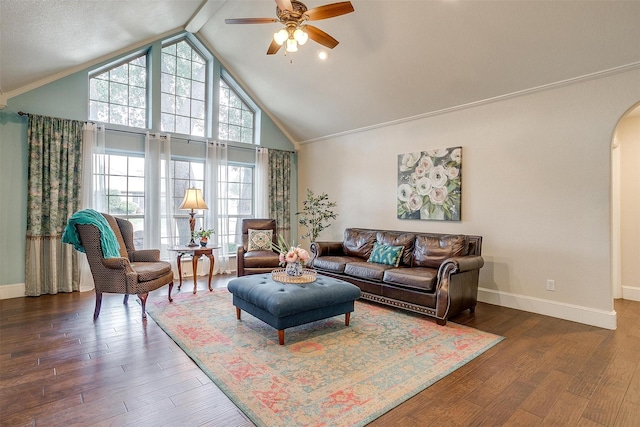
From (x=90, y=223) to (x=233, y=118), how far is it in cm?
373

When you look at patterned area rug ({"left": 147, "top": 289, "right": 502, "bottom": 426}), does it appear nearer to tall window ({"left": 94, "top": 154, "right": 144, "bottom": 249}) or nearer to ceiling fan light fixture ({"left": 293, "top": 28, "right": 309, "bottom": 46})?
tall window ({"left": 94, "top": 154, "right": 144, "bottom": 249})

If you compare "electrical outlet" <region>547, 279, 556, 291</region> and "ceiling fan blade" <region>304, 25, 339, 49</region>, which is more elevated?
"ceiling fan blade" <region>304, 25, 339, 49</region>

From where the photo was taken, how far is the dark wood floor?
1.94 metres

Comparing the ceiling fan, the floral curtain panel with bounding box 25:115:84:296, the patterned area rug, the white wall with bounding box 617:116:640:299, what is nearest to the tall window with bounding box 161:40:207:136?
the floral curtain panel with bounding box 25:115:84:296

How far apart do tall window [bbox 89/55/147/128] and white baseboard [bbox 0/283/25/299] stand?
8.60 ft

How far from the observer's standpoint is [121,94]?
5328 mm

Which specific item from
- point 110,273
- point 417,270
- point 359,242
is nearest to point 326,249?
point 359,242

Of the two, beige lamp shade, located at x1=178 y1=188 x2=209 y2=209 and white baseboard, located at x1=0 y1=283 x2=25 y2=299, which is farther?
beige lamp shade, located at x1=178 y1=188 x2=209 y2=209

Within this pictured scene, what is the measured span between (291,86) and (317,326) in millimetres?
4164

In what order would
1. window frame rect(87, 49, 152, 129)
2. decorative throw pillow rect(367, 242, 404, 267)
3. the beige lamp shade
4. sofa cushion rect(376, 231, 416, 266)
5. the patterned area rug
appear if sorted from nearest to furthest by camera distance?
the patterned area rug, decorative throw pillow rect(367, 242, 404, 267), sofa cushion rect(376, 231, 416, 266), the beige lamp shade, window frame rect(87, 49, 152, 129)

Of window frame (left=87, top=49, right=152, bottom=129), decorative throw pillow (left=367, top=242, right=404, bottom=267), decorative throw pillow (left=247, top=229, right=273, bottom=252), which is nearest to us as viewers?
decorative throw pillow (left=367, top=242, right=404, bottom=267)

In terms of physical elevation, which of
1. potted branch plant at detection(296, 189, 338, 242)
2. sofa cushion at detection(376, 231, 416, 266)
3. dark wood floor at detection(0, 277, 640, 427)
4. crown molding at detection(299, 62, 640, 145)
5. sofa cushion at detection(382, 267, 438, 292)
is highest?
crown molding at detection(299, 62, 640, 145)

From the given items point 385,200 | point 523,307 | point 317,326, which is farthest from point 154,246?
point 523,307

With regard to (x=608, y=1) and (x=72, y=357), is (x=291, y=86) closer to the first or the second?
(x=608, y=1)
